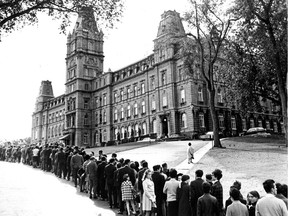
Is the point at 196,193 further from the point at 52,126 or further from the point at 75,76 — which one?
the point at 52,126

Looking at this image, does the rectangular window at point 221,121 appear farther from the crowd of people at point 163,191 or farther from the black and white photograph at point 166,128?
the crowd of people at point 163,191

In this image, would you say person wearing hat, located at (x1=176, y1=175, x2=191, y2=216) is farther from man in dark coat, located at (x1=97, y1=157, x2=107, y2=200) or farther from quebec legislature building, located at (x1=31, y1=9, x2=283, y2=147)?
quebec legislature building, located at (x1=31, y1=9, x2=283, y2=147)

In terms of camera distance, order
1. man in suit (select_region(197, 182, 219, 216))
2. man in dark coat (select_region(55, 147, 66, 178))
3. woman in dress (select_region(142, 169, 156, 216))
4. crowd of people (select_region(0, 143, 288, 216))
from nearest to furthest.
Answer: crowd of people (select_region(0, 143, 288, 216)) → man in suit (select_region(197, 182, 219, 216)) → woman in dress (select_region(142, 169, 156, 216)) → man in dark coat (select_region(55, 147, 66, 178))

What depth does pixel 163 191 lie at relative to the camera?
932 centimetres

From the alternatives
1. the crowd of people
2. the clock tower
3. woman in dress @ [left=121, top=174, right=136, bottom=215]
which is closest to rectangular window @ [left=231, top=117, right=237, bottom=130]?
the clock tower

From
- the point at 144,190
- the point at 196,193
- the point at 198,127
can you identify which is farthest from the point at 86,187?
the point at 198,127

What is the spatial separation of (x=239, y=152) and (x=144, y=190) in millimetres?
15516

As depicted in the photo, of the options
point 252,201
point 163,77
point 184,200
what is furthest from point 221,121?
point 252,201

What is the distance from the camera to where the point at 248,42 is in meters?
26.7

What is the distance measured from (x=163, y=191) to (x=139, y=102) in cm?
4571

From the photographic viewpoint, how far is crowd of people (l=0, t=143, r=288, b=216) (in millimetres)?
6093

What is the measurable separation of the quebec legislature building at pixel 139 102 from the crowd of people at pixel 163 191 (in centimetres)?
2114

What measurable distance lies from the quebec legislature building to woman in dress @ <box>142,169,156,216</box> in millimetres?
23754

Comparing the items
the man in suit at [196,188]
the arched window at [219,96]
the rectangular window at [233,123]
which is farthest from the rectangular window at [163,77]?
the man in suit at [196,188]
